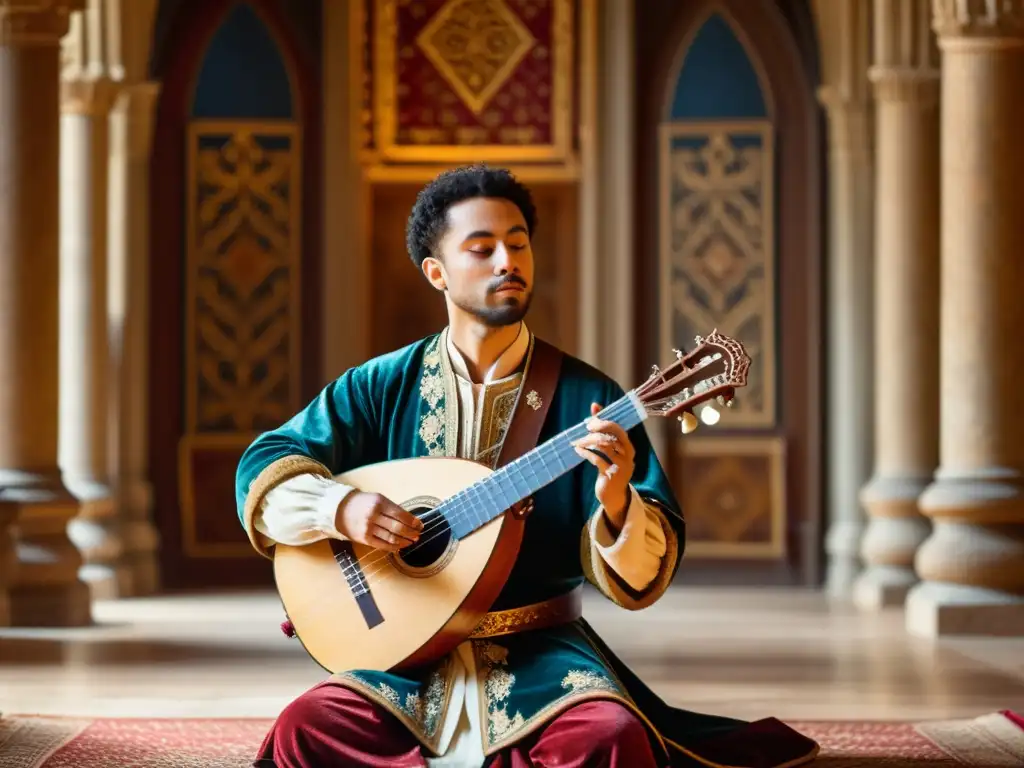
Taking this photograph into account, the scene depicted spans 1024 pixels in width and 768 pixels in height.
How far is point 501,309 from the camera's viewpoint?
3.54 m

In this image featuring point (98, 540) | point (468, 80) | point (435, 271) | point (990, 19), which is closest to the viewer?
point (435, 271)

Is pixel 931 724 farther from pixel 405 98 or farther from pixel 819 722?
pixel 405 98

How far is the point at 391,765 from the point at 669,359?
22.4 feet

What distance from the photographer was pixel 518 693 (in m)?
3.42

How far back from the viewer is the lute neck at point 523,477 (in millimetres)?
3316

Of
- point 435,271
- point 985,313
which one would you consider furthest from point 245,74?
point 435,271

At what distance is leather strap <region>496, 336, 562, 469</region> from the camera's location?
3562 millimetres

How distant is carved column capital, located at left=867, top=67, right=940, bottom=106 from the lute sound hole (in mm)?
5749

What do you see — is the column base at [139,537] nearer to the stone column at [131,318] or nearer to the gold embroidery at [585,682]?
the stone column at [131,318]

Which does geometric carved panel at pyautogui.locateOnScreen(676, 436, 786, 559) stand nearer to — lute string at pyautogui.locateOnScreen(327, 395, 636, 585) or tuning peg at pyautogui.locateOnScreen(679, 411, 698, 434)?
lute string at pyautogui.locateOnScreen(327, 395, 636, 585)

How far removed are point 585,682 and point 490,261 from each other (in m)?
0.89

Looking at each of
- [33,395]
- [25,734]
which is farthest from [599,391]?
[33,395]

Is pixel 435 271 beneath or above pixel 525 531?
above

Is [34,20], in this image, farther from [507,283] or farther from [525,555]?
[525,555]
